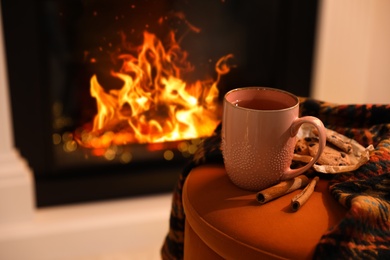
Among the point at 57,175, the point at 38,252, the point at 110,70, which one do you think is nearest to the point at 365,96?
the point at 110,70

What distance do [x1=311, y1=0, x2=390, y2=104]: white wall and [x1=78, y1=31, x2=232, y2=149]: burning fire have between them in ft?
1.04

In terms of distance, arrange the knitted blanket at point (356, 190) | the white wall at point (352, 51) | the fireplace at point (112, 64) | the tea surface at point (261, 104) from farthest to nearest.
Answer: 1. the white wall at point (352, 51)
2. the fireplace at point (112, 64)
3. the tea surface at point (261, 104)
4. the knitted blanket at point (356, 190)

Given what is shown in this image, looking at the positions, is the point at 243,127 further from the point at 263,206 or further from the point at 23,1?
the point at 23,1

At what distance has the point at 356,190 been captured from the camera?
80 cm

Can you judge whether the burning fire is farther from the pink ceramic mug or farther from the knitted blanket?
the pink ceramic mug

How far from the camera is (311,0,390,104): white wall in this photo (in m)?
1.71

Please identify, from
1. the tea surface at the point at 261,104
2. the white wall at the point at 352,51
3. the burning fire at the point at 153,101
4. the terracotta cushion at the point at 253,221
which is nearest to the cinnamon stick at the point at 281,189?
the terracotta cushion at the point at 253,221

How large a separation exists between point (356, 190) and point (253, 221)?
0.54ft

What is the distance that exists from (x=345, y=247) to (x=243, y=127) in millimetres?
210

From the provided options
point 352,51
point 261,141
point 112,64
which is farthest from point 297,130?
point 352,51

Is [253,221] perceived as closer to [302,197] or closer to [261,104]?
[302,197]

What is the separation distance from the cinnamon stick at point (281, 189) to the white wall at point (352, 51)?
99cm

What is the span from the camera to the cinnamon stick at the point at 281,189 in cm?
79

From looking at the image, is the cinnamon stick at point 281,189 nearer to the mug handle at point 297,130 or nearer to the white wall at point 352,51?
the mug handle at point 297,130
